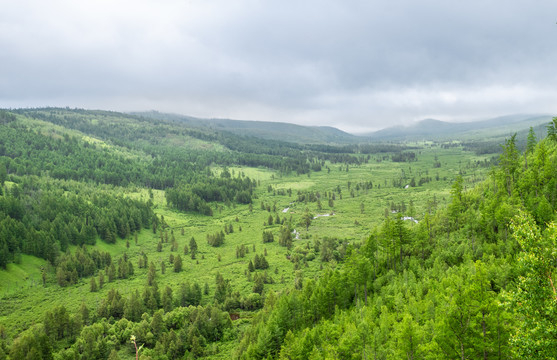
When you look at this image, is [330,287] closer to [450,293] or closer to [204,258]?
[450,293]

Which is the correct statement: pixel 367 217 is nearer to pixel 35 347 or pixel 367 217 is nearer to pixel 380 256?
pixel 380 256

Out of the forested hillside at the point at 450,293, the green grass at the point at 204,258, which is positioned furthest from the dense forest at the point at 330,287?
the green grass at the point at 204,258

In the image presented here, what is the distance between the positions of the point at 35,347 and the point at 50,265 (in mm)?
64450

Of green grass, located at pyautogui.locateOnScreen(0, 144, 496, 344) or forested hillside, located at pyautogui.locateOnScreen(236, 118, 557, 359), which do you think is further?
green grass, located at pyautogui.locateOnScreen(0, 144, 496, 344)

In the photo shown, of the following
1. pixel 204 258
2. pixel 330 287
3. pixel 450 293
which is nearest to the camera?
pixel 450 293

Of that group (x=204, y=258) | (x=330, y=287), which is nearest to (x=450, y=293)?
A: (x=330, y=287)

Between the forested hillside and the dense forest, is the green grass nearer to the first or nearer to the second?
the dense forest

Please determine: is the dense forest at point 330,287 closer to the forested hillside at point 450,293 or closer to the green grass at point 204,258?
the forested hillside at point 450,293

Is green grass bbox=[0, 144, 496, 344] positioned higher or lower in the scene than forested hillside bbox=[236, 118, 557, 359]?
lower

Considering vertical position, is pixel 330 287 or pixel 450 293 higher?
pixel 450 293

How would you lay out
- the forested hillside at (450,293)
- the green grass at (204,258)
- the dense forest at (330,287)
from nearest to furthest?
the forested hillside at (450,293) → the dense forest at (330,287) → the green grass at (204,258)

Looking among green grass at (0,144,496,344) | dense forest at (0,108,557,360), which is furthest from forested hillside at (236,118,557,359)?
green grass at (0,144,496,344)

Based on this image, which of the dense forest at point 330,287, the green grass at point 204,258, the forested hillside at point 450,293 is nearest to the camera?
the forested hillside at point 450,293

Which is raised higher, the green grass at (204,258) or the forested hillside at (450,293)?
the forested hillside at (450,293)
